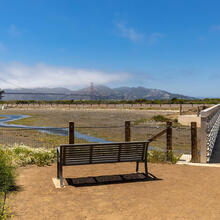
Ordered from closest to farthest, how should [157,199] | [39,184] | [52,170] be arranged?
[157,199] < [39,184] < [52,170]

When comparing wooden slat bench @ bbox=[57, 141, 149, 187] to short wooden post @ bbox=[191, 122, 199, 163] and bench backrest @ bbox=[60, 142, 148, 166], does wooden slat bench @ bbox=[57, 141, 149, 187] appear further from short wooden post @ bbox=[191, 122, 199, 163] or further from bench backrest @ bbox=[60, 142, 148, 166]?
short wooden post @ bbox=[191, 122, 199, 163]

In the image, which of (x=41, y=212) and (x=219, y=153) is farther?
(x=219, y=153)

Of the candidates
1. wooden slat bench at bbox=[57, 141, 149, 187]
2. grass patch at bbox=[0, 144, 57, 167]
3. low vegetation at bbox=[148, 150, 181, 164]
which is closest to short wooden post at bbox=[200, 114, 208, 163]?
low vegetation at bbox=[148, 150, 181, 164]

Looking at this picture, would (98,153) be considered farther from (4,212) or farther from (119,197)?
(4,212)

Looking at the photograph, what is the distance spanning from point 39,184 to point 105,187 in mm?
1546

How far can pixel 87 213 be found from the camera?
15.9 feet

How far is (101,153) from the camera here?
6.81m

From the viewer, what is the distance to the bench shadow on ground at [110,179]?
6641 millimetres

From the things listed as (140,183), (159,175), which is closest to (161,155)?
(159,175)

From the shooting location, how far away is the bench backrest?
21.3ft

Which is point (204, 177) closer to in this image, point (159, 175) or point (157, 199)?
point (159, 175)

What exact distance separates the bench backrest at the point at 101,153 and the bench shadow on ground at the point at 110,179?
0.47 metres

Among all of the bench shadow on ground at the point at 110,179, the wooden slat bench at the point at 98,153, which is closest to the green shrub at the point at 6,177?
the wooden slat bench at the point at 98,153

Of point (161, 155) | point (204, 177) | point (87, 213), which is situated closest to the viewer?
point (87, 213)
